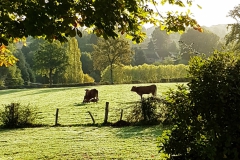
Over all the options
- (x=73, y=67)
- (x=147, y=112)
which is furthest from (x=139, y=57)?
(x=147, y=112)

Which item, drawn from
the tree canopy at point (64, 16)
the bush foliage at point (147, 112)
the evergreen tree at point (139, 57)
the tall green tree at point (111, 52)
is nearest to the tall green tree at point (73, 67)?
the tall green tree at point (111, 52)

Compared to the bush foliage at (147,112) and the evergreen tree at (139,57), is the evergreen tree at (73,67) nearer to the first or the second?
the evergreen tree at (139,57)

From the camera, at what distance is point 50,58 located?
58.1 m

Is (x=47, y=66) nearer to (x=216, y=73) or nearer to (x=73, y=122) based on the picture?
(x=73, y=122)

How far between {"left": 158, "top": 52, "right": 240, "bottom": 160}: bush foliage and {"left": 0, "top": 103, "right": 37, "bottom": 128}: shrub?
1242cm

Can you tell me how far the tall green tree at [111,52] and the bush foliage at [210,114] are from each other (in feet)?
163

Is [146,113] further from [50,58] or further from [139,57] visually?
[139,57]

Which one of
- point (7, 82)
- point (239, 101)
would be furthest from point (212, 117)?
point (7, 82)

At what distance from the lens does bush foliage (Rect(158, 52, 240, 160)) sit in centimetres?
499

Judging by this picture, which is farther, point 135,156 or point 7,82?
point 7,82

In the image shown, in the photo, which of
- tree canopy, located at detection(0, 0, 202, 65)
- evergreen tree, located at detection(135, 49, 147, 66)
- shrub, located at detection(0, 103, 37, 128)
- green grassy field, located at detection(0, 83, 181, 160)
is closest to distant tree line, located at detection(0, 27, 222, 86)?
evergreen tree, located at detection(135, 49, 147, 66)

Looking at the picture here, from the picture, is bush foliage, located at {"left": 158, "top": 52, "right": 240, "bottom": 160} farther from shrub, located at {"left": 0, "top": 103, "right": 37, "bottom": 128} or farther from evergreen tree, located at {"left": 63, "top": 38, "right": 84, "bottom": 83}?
evergreen tree, located at {"left": 63, "top": 38, "right": 84, "bottom": 83}

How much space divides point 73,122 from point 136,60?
67513 millimetres

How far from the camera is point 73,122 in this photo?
56.0 ft
